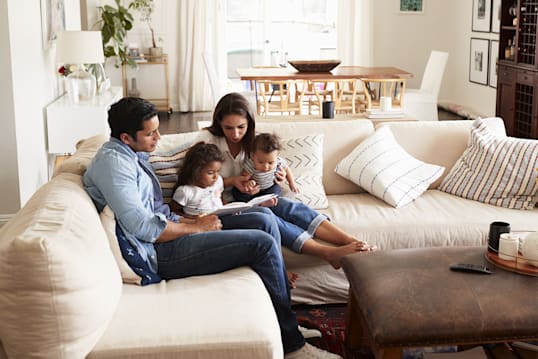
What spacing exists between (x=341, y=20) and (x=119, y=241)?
8041 mm

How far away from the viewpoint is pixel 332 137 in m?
4.11

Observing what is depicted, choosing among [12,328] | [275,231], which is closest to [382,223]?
[275,231]

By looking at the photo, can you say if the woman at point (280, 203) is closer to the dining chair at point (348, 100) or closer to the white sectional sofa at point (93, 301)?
the white sectional sofa at point (93, 301)

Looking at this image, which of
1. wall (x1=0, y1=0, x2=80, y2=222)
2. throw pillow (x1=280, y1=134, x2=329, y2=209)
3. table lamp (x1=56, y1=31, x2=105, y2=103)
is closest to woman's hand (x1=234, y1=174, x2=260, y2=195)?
throw pillow (x1=280, y1=134, x2=329, y2=209)

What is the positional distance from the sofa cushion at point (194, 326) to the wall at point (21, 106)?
8.57 ft

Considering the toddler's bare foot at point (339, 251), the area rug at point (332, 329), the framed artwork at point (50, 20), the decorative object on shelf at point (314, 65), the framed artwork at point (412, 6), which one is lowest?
the area rug at point (332, 329)

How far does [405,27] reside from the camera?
1041cm

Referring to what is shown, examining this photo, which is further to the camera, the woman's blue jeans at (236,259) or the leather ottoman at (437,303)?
the woman's blue jeans at (236,259)

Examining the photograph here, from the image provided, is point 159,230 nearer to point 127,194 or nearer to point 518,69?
point 127,194

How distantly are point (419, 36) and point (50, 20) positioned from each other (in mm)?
5793

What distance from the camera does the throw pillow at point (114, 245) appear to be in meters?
2.73

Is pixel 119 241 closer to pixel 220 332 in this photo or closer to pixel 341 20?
pixel 220 332

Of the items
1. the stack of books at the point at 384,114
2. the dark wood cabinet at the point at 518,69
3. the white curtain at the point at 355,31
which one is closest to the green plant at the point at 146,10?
the white curtain at the point at 355,31

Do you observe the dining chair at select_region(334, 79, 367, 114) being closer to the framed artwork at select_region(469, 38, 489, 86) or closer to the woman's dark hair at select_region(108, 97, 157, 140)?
A: the framed artwork at select_region(469, 38, 489, 86)
